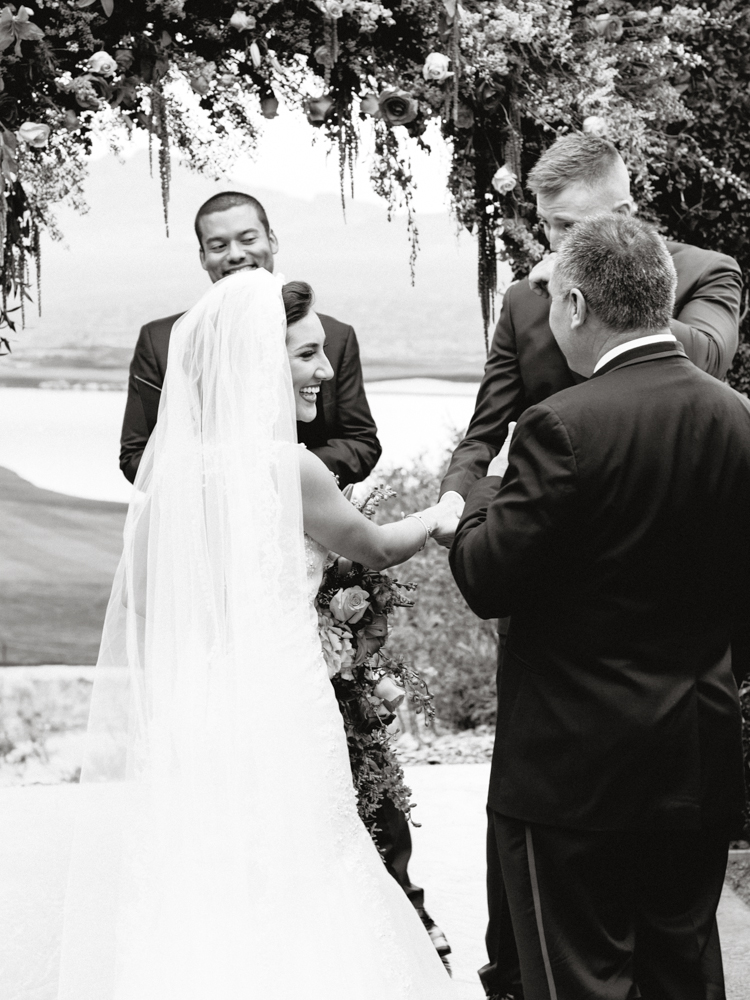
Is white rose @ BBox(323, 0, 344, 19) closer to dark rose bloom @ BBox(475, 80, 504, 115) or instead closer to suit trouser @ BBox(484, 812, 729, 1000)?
dark rose bloom @ BBox(475, 80, 504, 115)

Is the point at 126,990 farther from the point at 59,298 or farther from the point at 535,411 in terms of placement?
the point at 59,298

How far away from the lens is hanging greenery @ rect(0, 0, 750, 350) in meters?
3.47

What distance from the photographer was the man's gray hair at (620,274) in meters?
2.11

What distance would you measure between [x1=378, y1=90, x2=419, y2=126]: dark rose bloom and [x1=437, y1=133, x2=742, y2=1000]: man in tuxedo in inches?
35.4

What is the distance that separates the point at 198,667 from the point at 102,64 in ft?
6.43

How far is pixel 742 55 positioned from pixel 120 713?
3.10 meters

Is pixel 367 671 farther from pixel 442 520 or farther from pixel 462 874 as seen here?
pixel 462 874

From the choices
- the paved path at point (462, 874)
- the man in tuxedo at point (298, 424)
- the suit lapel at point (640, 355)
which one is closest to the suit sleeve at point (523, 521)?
the suit lapel at point (640, 355)

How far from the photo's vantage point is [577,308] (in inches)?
85.0

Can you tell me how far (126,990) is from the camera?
7.75ft

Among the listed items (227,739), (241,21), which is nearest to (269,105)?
(241,21)

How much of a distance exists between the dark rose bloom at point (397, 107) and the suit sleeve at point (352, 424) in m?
0.71

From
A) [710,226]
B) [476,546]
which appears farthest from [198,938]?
[710,226]

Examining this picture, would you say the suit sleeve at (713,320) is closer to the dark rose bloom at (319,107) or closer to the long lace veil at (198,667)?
the long lace veil at (198,667)
